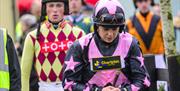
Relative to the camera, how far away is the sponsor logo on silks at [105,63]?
7676 mm

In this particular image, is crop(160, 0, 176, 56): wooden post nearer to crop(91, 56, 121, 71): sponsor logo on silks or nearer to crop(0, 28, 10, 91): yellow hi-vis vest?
crop(91, 56, 121, 71): sponsor logo on silks

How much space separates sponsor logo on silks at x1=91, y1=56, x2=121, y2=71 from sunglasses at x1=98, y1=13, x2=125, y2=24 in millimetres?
337

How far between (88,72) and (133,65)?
0.43m

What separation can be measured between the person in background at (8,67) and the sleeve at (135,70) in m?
1.03

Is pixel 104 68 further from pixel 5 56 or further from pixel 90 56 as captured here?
pixel 5 56

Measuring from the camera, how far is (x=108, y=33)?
7605mm

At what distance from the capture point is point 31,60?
30.8 ft

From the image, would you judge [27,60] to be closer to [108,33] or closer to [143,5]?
[108,33]

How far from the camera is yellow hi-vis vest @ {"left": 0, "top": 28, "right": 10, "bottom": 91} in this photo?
774cm

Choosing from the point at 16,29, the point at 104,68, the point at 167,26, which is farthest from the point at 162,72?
the point at 16,29


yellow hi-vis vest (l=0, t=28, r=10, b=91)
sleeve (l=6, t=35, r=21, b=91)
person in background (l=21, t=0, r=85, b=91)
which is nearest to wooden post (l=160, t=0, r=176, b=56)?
person in background (l=21, t=0, r=85, b=91)

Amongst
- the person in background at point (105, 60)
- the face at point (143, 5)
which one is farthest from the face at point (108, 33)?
the face at point (143, 5)

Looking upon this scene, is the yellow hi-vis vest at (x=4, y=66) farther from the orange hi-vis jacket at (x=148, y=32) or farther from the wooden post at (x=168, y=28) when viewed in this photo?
the orange hi-vis jacket at (x=148, y=32)

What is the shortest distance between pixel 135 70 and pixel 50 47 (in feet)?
6.11
